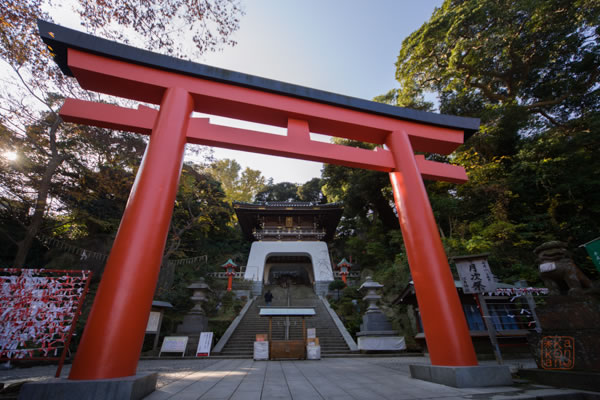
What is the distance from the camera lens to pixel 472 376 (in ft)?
9.43

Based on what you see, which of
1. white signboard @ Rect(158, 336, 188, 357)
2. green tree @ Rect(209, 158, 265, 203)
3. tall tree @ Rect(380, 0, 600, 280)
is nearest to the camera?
white signboard @ Rect(158, 336, 188, 357)

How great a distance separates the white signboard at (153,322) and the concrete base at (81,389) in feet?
26.0

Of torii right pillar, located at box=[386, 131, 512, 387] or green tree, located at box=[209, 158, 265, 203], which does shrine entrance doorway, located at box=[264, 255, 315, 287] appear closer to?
green tree, located at box=[209, 158, 265, 203]

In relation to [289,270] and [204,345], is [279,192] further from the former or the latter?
[204,345]

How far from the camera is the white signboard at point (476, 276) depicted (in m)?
4.39

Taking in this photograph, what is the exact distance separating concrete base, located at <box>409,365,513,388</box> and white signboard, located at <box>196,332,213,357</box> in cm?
769

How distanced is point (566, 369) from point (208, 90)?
20.1ft

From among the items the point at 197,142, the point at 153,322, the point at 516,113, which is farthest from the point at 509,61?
the point at 153,322

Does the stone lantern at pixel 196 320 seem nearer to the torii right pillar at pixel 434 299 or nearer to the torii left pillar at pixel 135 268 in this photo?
the torii left pillar at pixel 135 268

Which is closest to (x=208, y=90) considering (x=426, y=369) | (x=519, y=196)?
(x=426, y=369)

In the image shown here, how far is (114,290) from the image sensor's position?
2488mm

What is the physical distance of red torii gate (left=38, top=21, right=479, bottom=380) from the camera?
2.50 metres

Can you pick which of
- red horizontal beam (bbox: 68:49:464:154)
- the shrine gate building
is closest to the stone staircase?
the shrine gate building

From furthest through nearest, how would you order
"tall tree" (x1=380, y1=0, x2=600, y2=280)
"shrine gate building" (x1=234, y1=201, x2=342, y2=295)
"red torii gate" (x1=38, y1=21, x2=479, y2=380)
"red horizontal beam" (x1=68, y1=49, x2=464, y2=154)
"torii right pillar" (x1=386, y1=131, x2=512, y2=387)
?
"shrine gate building" (x1=234, y1=201, x2=342, y2=295)
"tall tree" (x1=380, y1=0, x2=600, y2=280)
"red horizontal beam" (x1=68, y1=49, x2=464, y2=154)
"torii right pillar" (x1=386, y1=131, x2=512, y2=387)
"red torii gate" (x1=38, y1=21, x2=479, y2=380)
